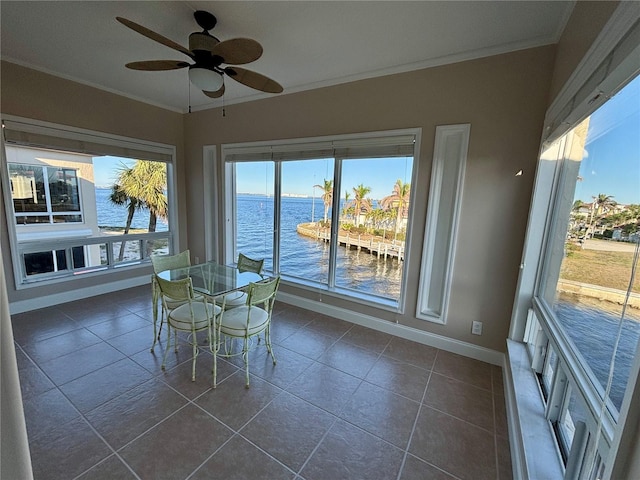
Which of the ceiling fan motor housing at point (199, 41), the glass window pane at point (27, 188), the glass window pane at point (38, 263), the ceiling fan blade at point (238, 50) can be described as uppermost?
the ceiling fan motor housing at point (199, 41)

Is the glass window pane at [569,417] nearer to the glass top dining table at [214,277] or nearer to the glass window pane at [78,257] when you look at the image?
the glass top dining table at [214,277]

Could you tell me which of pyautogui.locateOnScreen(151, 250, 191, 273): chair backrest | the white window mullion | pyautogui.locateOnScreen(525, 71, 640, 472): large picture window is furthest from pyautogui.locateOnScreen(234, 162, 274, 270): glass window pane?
pyautogui.locateOnScreen(525, 71, 640, 472): large picture window

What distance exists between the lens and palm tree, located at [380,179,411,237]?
2932mm

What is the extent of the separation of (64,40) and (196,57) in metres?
1.52

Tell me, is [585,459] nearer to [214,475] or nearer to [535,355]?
[535,355]

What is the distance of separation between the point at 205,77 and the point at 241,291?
5.88 ft

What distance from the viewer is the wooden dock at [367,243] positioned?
3115 millimetres

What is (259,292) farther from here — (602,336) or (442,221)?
(602,336)

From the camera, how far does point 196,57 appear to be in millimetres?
2041

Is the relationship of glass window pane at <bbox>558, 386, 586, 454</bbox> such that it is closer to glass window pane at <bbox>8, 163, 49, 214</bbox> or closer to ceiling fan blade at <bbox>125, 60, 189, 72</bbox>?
ceiling fan blade at <bbox>125, 60, 189, 72</bbox>

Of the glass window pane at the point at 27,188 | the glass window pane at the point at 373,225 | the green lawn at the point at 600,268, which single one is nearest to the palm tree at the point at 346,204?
the glass window pane at the point at 373,225

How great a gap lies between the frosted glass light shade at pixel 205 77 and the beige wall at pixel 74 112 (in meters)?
2.36

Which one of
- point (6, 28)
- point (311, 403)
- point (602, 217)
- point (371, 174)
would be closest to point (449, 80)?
point (371, 174)

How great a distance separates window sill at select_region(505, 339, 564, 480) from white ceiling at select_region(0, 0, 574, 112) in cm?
248
